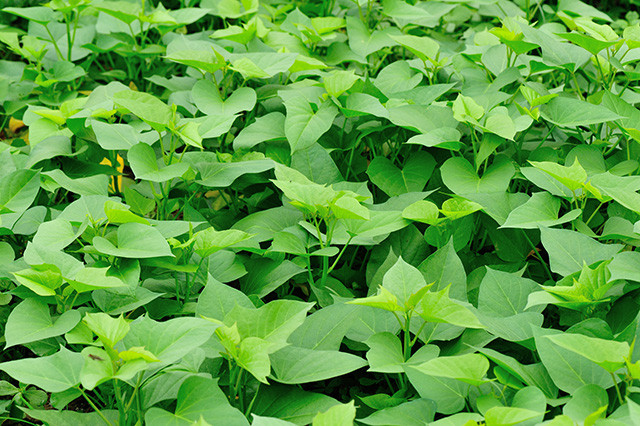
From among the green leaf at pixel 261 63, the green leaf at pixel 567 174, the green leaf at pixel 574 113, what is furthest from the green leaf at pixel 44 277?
the green leaf at pixel 574 113

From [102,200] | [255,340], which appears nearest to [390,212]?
[255,340]

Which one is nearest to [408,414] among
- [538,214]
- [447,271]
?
[447,271]

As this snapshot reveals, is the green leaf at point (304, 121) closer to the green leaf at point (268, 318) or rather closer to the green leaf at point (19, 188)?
the green leaf at point (268, 318)

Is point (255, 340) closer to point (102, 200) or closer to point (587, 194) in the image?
point (102, 200)

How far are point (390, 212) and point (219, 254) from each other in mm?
481

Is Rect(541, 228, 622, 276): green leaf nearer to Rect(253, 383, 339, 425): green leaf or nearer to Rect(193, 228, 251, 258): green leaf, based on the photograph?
Rect(253, 383, 339, 425): green leaf

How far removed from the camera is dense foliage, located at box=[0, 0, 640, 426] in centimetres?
128

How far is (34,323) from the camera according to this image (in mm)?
1433

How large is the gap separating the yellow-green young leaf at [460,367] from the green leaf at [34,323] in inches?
30.9

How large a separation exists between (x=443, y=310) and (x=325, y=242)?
0.47 metres

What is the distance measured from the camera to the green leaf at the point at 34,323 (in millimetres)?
1383

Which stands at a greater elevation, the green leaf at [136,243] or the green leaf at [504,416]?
the green leaf at [504,416]

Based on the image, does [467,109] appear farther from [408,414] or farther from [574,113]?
[408,414]

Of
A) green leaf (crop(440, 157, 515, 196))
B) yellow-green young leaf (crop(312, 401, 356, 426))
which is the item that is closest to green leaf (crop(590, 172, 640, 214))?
green leaf (crop(440, 157, 515, 196))
